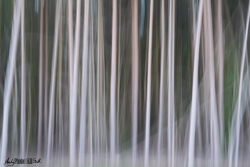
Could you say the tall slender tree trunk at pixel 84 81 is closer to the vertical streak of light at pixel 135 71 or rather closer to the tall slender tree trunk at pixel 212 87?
the vertical streak of light at pixel 135 71

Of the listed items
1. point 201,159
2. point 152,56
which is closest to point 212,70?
point 152,56

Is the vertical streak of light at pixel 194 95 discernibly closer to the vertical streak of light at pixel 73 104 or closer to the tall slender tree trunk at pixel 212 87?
the tall slender tree trunk at pixel 212 87

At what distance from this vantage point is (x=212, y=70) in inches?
42.4

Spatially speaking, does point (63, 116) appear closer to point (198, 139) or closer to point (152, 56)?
point (152, 56)

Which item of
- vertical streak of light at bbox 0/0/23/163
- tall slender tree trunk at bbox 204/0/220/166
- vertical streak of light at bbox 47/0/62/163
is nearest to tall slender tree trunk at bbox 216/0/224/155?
tall slender tree trunk at bbox 204/0/220/166

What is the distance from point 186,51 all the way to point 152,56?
13 centimetres

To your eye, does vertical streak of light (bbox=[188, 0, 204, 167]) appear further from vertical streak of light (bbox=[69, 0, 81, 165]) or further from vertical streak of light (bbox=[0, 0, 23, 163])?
vertical streak of light (bbox=[0, 0, 23, 163])

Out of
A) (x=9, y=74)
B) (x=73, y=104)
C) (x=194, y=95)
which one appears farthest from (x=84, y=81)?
(x=194, y=95)

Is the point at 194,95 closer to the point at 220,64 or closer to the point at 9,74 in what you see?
the point at 220,64

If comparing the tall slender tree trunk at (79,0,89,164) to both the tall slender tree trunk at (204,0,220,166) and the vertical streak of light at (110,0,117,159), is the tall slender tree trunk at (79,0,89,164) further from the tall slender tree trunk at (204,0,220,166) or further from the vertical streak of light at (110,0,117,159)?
the tall slender tree trunk at (204,0,220,166)

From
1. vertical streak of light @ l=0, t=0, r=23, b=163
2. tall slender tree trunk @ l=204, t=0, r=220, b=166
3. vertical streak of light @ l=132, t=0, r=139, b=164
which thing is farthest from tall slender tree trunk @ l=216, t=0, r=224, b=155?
vertical streak of light @ l=0, t=0, r=23, b=163

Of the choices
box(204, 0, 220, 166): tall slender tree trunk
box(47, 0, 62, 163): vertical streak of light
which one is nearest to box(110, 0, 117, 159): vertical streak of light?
box(47, 0, 62, 163): vertical streak of light

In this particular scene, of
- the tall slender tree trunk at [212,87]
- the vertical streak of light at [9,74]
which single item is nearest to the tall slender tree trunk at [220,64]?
the tall slender tree trunk at [212,87]

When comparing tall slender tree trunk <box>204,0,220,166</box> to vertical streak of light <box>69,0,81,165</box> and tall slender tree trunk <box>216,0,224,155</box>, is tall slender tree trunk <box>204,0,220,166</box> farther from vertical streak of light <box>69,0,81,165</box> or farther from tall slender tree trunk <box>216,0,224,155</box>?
vertical streak of light <box>69,0,81,165</box>
